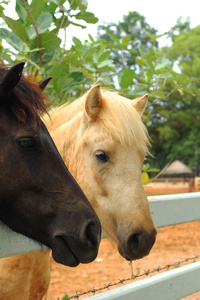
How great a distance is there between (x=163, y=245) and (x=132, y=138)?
776 centimetres

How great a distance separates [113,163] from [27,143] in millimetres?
750

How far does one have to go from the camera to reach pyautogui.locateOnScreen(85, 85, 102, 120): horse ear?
2.26 m

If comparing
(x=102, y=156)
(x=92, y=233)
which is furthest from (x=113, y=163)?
(x=92, y=233)

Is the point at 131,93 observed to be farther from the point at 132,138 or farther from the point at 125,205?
the point at 125,205

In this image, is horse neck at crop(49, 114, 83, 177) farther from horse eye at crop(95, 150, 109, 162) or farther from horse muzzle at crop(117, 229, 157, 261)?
horse muzzle at crop(117, 229, 157, 261)

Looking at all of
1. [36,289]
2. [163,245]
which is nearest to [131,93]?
[36,289]

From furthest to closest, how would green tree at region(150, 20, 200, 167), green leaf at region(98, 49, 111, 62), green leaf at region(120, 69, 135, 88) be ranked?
1. green tree at region(150, 20, 200, 167)
2. green leaf at region(98, 49, 111, 62)
3. green leaf at region(120, 69, 135, 88)

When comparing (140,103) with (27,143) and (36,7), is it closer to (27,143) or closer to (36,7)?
(36,7)

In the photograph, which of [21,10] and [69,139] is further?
[21,10]

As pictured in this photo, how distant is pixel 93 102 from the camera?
2.29m

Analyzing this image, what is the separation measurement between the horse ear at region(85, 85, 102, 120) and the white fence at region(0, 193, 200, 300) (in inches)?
27.7

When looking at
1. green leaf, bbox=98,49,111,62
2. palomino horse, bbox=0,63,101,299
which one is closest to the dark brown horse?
palomino horse, bbox=0,63,101,299

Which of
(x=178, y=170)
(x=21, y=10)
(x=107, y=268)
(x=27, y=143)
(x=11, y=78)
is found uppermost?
(x=21, y=10)

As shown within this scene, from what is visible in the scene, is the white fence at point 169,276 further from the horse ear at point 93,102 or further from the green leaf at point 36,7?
the green leaf at point 36,7
